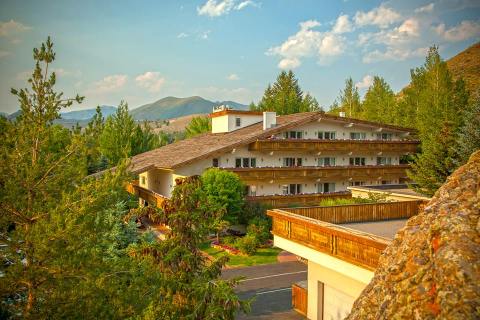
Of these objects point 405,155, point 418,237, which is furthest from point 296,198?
point 418,237

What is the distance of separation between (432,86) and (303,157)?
27.0m

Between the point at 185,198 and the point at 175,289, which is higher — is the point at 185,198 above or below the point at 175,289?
above

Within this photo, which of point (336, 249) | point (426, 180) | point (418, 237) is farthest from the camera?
point (426, 180)

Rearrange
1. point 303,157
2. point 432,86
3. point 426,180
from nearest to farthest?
point 426,180 < point 303,157 < point 432,86

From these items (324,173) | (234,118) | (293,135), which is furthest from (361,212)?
(234,118)

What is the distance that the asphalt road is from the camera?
18.3m

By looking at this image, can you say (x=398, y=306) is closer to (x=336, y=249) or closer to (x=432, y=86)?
(x=336, y=249)

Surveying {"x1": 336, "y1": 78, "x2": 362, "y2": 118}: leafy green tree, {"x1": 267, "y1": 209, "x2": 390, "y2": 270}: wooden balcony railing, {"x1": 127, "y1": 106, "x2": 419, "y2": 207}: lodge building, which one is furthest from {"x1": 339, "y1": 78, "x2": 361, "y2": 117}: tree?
{"x1": 267, "y1": 209, "x2": 390, "y2": 270}: wooden balcony railing

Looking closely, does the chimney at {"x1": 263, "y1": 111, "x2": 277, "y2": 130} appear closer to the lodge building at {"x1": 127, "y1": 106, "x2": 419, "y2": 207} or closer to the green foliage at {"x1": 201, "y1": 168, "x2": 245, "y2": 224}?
the lodge building at {"x1": 127, "y1": 106, "x2": 419, "y2": 207}

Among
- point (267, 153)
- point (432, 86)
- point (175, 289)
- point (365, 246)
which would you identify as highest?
point (432, 86)

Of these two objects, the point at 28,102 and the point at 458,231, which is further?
the point at 28,102

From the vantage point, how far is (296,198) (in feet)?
129

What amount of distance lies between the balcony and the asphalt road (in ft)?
13.7

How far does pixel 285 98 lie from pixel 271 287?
2787 inches
